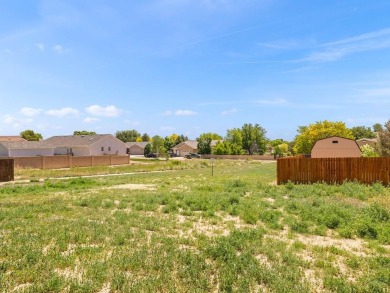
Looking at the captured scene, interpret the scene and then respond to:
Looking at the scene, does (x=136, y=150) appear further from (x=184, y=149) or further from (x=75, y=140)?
(x=75, y=140)

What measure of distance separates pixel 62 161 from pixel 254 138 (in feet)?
195

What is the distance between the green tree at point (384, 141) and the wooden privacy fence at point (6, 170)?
35222mm

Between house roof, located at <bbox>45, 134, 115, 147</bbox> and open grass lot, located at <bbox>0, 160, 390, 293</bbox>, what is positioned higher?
house roof, located at <bbox>45, 134, 115, 147</bbox>

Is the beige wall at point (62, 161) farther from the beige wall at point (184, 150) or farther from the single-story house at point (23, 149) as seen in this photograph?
the beige wall at point (184, 150)

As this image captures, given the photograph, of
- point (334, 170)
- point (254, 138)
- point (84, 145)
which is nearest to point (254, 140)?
point (254, 138)

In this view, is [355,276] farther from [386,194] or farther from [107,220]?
[386,194]

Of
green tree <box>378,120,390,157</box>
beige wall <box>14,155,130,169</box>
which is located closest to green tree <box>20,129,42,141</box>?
beige wall <box>14,155,130,169</box>

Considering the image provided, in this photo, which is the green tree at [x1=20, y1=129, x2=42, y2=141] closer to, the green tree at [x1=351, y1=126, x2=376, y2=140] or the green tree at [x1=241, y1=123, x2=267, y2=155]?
the green tree at [x1=241, y1=123, x2=267, y2=155]

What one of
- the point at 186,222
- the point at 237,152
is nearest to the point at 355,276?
the point at 186,222

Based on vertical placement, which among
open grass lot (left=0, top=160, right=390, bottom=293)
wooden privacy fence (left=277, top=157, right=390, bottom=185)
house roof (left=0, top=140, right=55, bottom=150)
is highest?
house roof (left=0, top=140, right=55, bottom=150)

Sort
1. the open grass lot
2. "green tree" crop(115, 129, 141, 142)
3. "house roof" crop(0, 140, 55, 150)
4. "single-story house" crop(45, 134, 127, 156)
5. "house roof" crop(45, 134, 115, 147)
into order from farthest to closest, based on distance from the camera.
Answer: "green tree" crop(115, 129, 141, 142), "house roof" crop(45, 134, 115, 147), "single-story house" crop(45, 134, 127, 156), "house roof" crop(0, 140, 55, 150), the open grass lot

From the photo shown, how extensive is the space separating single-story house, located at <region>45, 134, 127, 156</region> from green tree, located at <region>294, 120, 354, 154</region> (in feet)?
125

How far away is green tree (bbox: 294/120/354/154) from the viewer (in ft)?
167

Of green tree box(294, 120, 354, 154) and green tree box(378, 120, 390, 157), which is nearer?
green tree box(378, 120, 390, 157)
